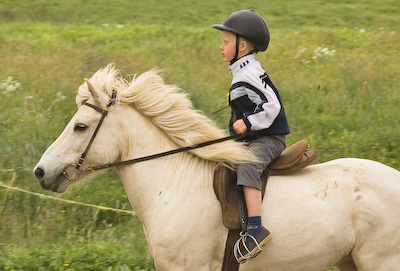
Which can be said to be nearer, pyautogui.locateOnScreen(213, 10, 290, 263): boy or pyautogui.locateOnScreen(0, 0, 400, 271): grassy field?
pyautogui.locateOnScreen(213, 10, 290, 263): boy

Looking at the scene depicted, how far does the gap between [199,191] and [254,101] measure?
Result: 2.39ft

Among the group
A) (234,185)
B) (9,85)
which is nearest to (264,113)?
(234,185)

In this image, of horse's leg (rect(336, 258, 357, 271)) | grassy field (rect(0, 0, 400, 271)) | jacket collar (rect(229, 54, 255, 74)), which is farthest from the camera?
grassy field (rect(0, 0, 400, 271))

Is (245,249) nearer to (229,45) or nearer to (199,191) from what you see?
(199,191)

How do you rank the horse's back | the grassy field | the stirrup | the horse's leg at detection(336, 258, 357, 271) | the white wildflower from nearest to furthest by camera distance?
the stirrup
the horse's back
the horse's leg at detection(336, 258, 357, 271)
the grassy field
the white wildflower

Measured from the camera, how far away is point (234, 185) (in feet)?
15.4

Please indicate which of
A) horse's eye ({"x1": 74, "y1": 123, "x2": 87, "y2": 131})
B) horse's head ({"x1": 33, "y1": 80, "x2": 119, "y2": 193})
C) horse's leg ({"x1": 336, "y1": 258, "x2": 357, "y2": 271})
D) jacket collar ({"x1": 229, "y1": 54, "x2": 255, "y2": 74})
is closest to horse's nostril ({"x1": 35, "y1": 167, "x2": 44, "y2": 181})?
horse's head ({"x1": 33, "y1": 80, "x2": 119, "y2": 193})

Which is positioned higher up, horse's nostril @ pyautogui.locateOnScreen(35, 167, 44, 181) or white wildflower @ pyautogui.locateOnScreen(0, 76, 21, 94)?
horse's nostril @ pyautogui.locateOnScreen(35, 167, 44, 181)

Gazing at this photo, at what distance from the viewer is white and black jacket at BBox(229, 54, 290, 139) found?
14.9ft

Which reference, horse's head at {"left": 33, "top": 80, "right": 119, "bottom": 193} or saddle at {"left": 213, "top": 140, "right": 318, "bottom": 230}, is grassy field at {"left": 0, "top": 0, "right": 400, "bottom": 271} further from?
saddle at {"left": 213, "top": 140, "right": 318, "bottom": 230}

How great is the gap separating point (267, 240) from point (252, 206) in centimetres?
25

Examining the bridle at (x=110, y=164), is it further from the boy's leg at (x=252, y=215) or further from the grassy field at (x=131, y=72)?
the grassy field at (x=131, y=72)

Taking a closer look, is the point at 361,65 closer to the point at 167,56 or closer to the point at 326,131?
the point at 326,131

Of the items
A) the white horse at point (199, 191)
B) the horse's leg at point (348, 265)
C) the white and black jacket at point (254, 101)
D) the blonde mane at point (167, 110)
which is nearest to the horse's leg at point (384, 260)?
the white horse at point (199, 191)
